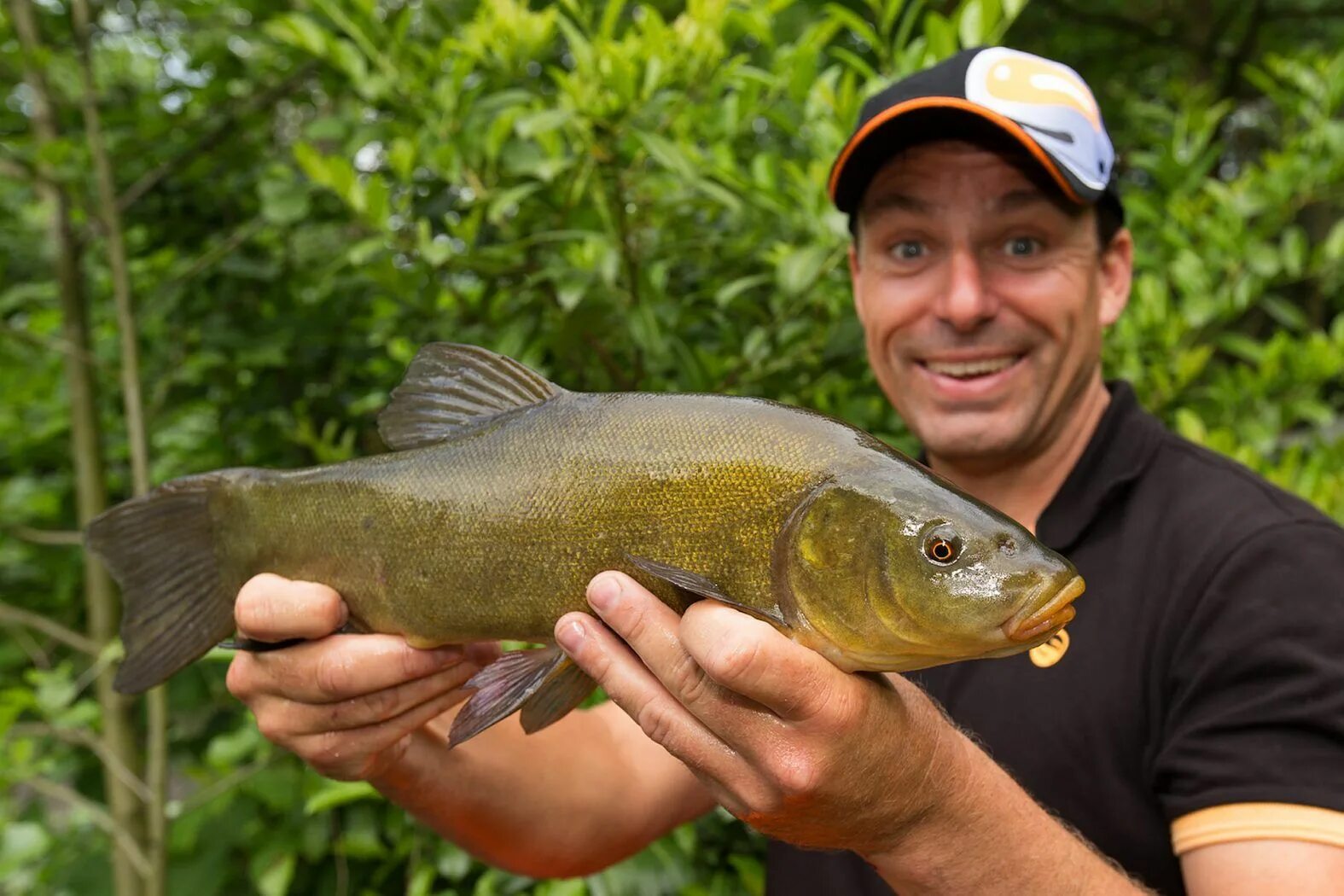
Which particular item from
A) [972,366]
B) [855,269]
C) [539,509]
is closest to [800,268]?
[855,269]

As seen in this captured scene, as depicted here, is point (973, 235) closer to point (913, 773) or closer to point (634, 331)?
point (634, 331)

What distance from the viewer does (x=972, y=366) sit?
2.14 metres

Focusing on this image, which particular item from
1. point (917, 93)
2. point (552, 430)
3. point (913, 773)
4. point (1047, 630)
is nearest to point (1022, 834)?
point (913, 773)

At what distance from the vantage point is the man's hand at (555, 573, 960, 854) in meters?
1.25

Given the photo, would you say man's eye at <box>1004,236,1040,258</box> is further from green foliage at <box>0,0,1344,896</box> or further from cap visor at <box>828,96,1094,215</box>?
green foliage at <box>0,0,1344,896</box>

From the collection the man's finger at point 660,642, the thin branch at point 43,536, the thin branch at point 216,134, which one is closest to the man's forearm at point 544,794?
the man's finger at point 660,642

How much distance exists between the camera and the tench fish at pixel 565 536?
1.30 m

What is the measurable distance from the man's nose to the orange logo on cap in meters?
0.31

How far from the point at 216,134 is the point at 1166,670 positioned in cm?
267

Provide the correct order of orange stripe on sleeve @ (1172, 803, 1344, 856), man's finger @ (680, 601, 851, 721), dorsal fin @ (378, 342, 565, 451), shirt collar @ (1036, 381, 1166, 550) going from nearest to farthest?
man's finger @ (680, 601, 851, 721)
orange stripe on sleeve @ (1172, 803, 1344, 856)
dorsal fin @ (378, 342, 565, 451)
shirt collar @ (1036, 381, 1166, 550)

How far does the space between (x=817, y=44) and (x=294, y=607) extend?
1.59m

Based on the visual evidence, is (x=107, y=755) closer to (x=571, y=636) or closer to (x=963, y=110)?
(x=571, y=636)

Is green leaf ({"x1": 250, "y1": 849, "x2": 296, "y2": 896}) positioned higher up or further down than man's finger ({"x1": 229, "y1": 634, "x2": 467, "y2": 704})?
further down

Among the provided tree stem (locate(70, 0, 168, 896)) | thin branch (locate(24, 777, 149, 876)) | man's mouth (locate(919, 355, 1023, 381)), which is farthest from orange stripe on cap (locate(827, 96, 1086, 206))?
thin branch (locate(24, 777, 149, 876))
